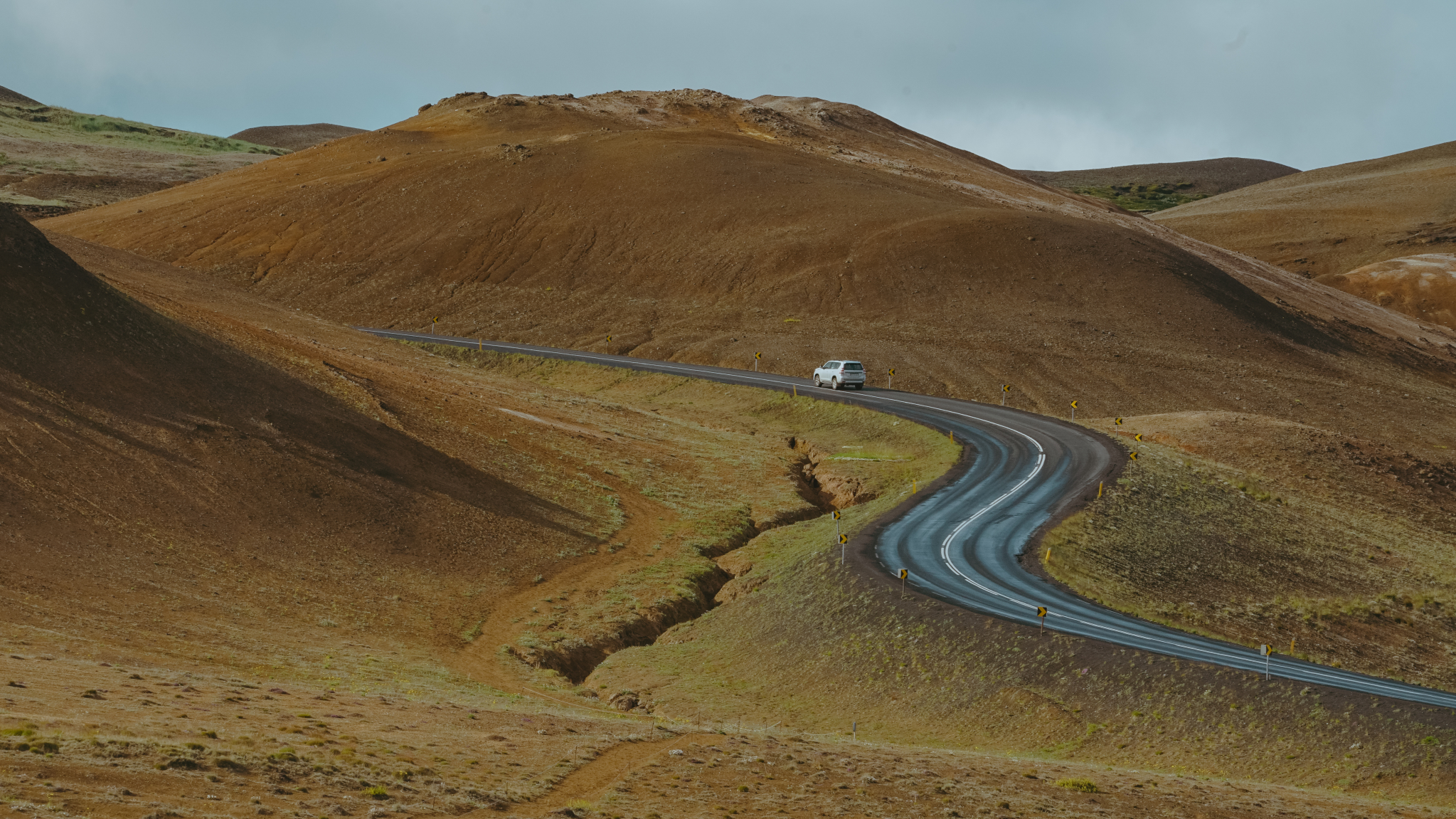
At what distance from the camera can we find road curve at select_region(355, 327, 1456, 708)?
26203 millimetres

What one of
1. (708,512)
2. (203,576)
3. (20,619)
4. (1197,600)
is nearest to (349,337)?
(708,512)

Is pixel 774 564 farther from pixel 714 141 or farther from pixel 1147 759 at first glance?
pixel 714 141

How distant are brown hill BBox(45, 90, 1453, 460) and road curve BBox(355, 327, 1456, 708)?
12.2 m

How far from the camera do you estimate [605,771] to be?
1864 centimetres

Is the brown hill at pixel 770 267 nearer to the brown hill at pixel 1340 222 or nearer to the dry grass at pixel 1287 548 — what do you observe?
the dry grass at pixel 1287 548

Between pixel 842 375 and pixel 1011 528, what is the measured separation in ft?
92.1

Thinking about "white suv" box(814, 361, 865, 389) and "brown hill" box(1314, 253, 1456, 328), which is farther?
"brown hill" box(1314, 253, 1456, 328)

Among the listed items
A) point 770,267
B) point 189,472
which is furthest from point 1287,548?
point 770,267

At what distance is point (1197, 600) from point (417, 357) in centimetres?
4940

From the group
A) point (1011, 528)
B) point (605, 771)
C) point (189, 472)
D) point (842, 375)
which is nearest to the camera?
point (605, 771)

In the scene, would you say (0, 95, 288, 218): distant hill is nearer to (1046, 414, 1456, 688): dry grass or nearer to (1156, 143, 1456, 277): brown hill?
(1046, 414, 1456, 688): dry grass

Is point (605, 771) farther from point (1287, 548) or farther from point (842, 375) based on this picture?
point (842, 375)

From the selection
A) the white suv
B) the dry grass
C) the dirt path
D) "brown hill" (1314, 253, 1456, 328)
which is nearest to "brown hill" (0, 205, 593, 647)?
the dirt path

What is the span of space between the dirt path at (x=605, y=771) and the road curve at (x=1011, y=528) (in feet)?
36.8
